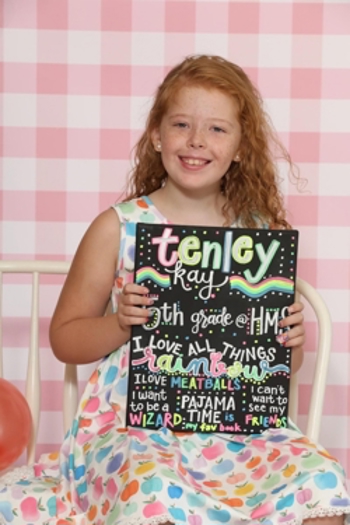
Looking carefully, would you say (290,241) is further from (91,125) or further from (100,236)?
(91,125)

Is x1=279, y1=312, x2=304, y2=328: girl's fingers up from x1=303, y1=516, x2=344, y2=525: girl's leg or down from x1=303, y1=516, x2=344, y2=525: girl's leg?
up

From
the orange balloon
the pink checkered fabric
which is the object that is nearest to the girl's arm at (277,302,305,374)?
the orange balloon

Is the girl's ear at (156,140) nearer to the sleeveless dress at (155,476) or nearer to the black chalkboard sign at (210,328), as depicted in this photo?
the sleeveless dress at (155,476)

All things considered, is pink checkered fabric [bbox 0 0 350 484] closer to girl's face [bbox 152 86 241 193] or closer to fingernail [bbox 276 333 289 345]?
girl's face [bbox 152 86 241 193]

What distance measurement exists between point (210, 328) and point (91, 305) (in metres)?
0.28

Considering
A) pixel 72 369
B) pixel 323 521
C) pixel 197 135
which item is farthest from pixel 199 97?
pixel 323 521

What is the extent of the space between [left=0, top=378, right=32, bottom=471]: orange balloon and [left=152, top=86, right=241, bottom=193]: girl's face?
1.60 ft

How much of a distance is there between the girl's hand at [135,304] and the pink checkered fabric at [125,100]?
85cm

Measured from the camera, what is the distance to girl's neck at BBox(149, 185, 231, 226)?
1.80 m

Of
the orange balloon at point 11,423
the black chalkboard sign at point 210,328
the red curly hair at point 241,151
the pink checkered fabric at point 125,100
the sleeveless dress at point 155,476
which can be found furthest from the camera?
the pink checkered fabric at point 125,100

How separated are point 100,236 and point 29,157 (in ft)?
2.24

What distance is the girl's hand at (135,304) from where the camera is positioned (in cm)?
153

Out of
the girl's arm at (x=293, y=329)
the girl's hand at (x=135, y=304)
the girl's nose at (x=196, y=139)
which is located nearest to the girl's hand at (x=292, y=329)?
the girl's arm at (x=293, y=329)

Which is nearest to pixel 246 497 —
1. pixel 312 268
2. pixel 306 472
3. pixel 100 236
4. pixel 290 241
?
pixel 306 472
